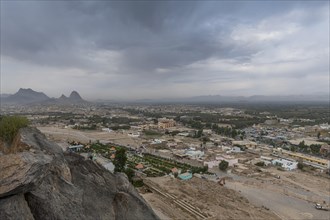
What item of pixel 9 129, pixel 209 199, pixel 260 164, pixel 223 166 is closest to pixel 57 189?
pixel 9 129

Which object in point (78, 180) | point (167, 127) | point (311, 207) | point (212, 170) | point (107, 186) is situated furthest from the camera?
point (167, 127)

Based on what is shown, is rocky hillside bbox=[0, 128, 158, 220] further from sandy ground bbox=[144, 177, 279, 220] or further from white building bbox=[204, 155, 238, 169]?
white building bbox=[204, 155, 238, 169]

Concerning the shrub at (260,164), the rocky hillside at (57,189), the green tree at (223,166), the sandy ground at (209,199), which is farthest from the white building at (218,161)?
the rocky hillside at (57,189)

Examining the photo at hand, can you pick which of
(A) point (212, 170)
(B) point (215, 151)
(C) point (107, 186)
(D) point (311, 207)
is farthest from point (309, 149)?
(C) point (107, 186)

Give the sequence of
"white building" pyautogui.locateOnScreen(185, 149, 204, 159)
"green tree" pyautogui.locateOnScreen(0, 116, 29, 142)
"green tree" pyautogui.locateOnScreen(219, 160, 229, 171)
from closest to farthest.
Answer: "green tree" pyautogui.locateOnScreen(0, 116, 29, 142)
"green tree" pyautogui.locateOnScreen(219, 160, 229, 171)
"white building" pyautogui.locateOnScreen(185, 149, 204, 159)

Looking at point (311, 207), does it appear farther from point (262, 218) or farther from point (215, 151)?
point (215, 151)

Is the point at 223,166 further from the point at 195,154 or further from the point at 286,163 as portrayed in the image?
the point at 286,163

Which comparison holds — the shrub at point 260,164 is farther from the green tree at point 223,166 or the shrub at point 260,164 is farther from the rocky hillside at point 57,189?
the rocky hillside at point 57,189

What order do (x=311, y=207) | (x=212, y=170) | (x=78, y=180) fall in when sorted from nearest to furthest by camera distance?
(x=78, y=180), (x=311, y=207), (x=212, y=170)

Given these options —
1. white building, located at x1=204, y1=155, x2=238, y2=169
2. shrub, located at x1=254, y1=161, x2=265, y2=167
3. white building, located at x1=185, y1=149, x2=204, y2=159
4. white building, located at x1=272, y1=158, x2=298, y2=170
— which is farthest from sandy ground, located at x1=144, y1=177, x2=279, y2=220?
white building, located at x1=272, y1=158, x2=298, y2=170
